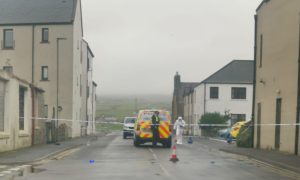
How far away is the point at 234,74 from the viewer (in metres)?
60.6

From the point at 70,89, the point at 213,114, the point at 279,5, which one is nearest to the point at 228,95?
the point at 213,114

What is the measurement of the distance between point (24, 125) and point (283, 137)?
1204 centimetres

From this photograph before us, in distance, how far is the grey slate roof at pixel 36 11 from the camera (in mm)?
41406

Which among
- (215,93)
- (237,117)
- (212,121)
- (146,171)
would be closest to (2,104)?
(146,171)

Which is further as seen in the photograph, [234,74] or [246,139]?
[234,74]

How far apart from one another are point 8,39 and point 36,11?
349 centimetres

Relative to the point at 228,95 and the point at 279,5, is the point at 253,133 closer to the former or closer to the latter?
the point at 279,5

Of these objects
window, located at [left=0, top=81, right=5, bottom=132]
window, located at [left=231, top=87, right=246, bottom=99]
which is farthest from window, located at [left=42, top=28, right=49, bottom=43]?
window, located at [left=231, top=87, right=246, bottom=99]

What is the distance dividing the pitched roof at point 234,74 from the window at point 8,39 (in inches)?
1015

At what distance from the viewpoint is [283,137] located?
69.7ft

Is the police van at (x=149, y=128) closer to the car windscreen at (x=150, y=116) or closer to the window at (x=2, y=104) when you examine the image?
the car windscreen at (x=150, y=116)

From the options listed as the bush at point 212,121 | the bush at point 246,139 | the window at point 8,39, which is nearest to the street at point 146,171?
the bush at point 246,139

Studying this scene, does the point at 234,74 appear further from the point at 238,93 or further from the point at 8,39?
the point at 8,39

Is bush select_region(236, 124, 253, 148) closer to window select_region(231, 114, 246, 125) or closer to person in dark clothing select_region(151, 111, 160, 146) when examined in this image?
person in dark clothing select_region(151, 111, 160, 146)
